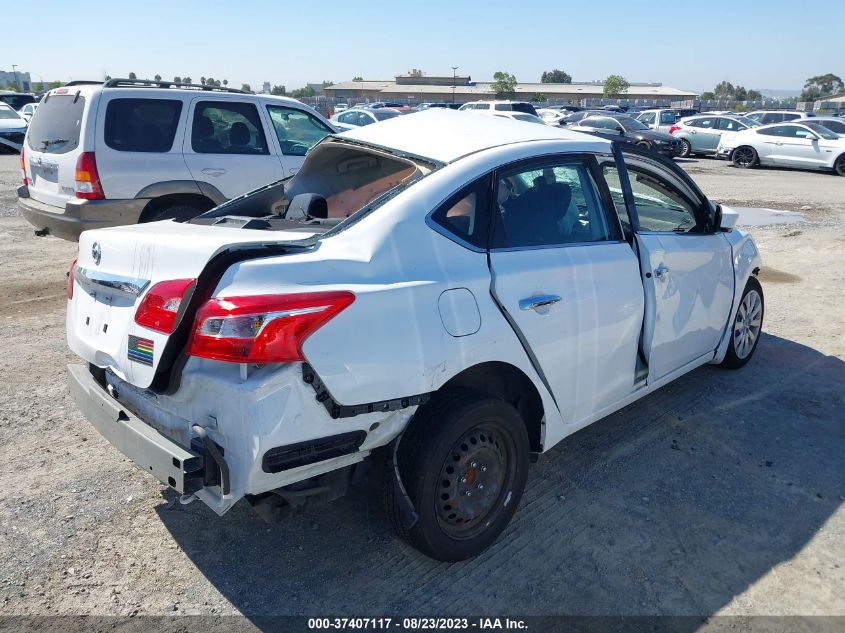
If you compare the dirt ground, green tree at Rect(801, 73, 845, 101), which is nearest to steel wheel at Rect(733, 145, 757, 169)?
the dirt ground

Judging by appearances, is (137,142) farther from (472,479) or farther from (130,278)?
(472,479)

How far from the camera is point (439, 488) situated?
280 cm

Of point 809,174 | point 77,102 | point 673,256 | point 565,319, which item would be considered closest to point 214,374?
point 565,319

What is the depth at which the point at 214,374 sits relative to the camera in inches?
95.3

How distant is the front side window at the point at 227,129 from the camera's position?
7348mm

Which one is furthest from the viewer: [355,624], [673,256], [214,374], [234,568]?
[673,256]

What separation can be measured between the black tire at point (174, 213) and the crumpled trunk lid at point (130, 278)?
159 inches

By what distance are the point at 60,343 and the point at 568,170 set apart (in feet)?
14.2

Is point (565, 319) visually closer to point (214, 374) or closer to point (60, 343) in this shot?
point (214, 374)

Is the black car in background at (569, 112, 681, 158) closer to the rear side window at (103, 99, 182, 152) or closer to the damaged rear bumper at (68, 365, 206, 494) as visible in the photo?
the rear side window at (103, 99, 182, 152)

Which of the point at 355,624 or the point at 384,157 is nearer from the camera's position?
the point at 355,624

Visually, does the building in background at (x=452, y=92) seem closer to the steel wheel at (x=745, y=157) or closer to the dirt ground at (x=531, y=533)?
the steel wheel at (x=745, y=157)

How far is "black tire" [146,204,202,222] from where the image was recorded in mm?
6987

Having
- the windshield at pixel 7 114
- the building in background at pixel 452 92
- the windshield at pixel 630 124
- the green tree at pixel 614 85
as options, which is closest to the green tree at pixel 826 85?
the building in background at pixel 452 92
